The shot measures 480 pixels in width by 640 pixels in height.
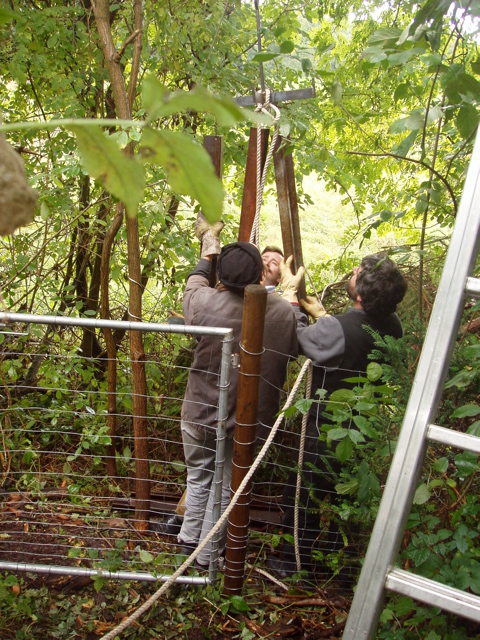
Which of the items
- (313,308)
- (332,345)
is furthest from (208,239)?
(332,345)

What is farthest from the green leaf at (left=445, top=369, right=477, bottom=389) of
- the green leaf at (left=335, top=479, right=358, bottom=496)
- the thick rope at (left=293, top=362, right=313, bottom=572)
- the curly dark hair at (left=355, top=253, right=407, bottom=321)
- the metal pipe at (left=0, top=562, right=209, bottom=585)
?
the metal pipe at (left=0, top=562, right=209, bottom=585)

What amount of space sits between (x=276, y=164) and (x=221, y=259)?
0.65 metres

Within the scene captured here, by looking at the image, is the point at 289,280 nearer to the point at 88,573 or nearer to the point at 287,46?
the point at 287,46

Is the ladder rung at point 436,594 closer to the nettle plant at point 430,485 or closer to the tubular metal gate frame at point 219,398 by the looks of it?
the nettle plant at point 430,485

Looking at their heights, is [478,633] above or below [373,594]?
below

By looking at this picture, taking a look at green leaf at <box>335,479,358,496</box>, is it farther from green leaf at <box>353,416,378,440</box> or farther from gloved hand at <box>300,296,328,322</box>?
gloved hand at <box>300,296,328,322</box>

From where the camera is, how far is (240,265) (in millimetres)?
2705

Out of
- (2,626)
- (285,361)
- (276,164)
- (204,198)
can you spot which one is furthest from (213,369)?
(204,198)

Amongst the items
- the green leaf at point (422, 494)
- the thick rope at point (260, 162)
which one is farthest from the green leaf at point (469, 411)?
the thick rope at point (260, 162)

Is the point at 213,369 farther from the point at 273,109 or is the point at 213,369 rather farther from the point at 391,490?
the point at 391,490

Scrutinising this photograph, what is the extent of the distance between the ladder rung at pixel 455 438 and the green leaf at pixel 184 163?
2.54 feet

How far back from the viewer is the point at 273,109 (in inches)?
109

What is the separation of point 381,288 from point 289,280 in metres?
0.52

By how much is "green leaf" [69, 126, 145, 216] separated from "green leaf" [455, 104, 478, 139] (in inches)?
59.3
